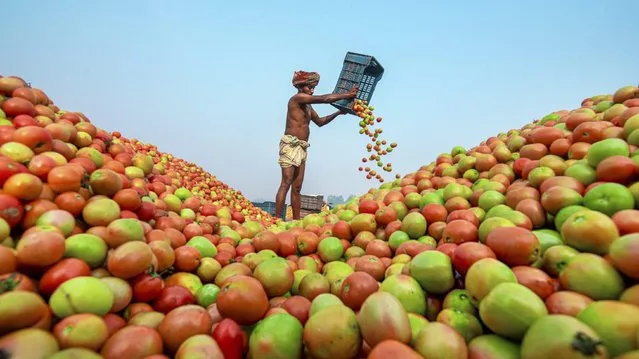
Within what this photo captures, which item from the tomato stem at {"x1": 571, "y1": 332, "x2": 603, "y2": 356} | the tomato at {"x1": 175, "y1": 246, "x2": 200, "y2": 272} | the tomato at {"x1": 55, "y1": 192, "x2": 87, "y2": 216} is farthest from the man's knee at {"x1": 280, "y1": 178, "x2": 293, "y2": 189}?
the tomato stem at {"x1": 571, "y1": 332, "x2": 603, "y2": 356}

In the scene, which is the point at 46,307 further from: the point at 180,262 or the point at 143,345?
the point at 180,262

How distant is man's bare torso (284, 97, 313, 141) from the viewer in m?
8.57

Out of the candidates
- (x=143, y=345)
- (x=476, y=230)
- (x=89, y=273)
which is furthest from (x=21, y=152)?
(x=476, y=230)

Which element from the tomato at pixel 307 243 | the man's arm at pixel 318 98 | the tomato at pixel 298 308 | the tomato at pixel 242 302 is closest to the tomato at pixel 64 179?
the tomato at pixel 242 302

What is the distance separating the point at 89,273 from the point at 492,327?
2.09 meters

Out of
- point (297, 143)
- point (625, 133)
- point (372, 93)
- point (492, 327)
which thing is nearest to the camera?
point (492, 327)

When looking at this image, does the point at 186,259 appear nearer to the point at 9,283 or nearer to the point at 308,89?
the point at 9,283

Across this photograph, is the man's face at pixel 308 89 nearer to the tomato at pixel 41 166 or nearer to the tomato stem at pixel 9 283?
the tomato at pixel 41 166

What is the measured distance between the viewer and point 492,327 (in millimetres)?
1539

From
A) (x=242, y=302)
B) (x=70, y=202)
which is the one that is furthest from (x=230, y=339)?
(x=70, y=202)

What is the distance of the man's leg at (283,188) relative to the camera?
8.21m

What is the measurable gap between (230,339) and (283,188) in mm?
6693

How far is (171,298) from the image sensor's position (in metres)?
2.21

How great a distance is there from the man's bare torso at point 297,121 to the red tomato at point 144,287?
22.0ft
